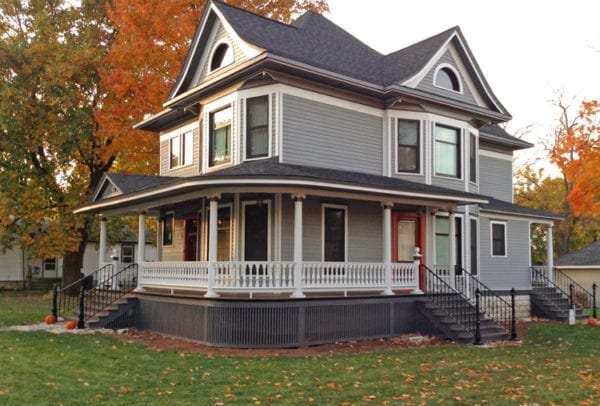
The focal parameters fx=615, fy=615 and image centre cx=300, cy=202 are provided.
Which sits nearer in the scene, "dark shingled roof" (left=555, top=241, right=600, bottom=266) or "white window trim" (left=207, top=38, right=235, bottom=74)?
"white window trim" (left=207, top=38, right=235, bottom=74)

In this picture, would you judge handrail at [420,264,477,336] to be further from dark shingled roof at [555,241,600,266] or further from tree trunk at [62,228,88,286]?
tree trunk at [62,228,88,286]

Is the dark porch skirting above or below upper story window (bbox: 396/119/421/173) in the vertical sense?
below

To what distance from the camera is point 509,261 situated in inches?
916

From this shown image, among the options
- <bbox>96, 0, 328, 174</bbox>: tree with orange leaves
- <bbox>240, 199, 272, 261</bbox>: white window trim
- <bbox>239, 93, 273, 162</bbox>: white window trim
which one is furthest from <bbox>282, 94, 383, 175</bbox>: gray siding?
<bbox>96, 0, 328, 174</bbox>: tree with orange leaves

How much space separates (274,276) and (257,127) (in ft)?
14.2

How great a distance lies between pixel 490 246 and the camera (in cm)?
2261

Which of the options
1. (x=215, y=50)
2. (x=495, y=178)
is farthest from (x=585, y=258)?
(x=215, y=50)

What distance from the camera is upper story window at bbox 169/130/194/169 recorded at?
20.9 meters

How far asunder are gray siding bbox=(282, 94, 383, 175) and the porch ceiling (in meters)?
0.46

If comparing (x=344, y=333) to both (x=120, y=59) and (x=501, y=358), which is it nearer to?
(x=501, y=358)

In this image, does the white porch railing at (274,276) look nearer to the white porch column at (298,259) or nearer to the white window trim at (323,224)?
the white porch column at (298,259)

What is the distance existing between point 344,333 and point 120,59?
1780 cm

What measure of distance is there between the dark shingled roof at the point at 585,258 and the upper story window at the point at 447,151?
18617mm

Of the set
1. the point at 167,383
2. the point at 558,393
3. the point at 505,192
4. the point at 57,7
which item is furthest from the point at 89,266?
the point at 558,393
